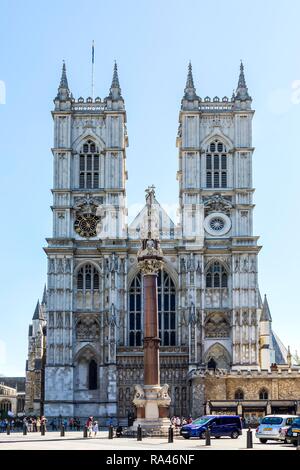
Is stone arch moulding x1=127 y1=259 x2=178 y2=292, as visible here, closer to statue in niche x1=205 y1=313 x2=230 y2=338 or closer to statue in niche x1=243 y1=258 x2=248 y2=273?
statue in niche x1=205 y1=313 x2=230 y2=338

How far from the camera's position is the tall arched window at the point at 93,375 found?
77.8 meters

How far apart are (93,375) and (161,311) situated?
8.03 metres

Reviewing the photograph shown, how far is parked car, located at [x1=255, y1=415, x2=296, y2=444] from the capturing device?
4066 cm

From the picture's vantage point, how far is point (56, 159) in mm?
81250

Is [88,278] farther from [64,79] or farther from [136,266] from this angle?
[64,79]

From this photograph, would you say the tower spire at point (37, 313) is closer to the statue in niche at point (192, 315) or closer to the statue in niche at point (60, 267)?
the statue in niche at point (60, 267)

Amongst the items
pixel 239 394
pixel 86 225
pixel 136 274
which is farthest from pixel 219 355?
pixel 86 225

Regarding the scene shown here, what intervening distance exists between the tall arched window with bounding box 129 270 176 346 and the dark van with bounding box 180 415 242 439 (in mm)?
31958

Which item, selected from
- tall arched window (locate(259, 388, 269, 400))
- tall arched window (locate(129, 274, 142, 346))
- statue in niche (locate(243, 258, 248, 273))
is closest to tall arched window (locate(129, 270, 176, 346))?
tall arched window (locate(129, 274, 142, 346))

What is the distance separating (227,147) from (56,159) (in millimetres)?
15401

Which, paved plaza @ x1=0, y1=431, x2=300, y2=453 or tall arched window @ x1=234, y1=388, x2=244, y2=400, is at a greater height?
tall arched window @ x1=234, y1=388, x2=244, y2=400

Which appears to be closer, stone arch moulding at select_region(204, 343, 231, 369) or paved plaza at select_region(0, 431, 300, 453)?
paved plaza at select_region(0, 431, 300, 453)

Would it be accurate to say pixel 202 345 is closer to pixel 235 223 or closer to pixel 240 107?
pixel 235 223
